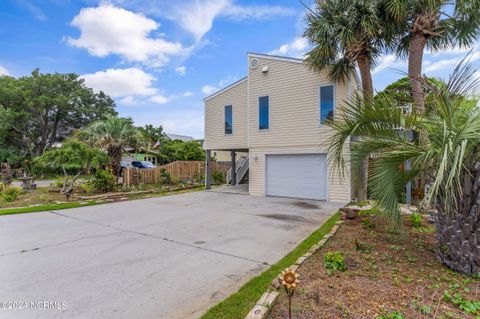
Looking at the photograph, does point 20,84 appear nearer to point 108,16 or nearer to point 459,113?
point 108,16

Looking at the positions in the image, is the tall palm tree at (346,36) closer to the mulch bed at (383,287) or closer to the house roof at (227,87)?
the mulch bed at (383,287)

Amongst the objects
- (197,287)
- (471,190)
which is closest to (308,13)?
(471,190)

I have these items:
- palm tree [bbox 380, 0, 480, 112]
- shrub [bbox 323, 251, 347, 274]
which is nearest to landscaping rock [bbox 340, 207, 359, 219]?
shrub [bbox 323, 251, 347, 274]

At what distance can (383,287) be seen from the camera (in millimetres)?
3004

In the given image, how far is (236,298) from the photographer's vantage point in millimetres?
2947

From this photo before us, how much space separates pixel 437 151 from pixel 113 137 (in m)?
14.4

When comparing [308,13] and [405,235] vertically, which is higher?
[308,13]

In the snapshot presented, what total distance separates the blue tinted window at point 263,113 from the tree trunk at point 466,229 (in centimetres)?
882

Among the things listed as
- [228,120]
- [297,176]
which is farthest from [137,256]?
[228,120]

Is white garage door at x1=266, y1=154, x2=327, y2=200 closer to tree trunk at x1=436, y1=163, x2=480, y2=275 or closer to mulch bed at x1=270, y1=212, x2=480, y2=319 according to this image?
mulch bed at x1=270, y1=212, x2=480, y2=319

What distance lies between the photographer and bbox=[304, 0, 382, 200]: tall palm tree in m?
7.53

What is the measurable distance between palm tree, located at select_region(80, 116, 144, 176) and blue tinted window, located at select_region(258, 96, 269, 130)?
7.17 meters

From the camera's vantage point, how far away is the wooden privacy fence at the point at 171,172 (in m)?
14.4

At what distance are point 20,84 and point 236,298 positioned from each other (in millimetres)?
31422
